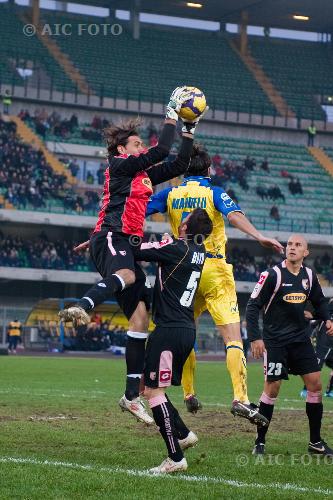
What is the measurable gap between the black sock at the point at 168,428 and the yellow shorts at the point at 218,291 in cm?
235

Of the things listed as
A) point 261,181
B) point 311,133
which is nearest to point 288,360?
point 261,181

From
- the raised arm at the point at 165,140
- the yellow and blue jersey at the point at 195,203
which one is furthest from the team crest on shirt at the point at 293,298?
the raised arm at the point at 165,140

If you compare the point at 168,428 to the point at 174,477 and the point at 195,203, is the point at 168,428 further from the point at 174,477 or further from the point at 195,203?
the point at 195,203

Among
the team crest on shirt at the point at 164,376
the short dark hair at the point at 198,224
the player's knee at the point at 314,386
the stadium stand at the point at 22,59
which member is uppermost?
the stadium stand at the point at 22,59

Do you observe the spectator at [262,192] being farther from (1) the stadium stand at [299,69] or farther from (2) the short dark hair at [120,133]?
(2) the short dark hair at [120,133]

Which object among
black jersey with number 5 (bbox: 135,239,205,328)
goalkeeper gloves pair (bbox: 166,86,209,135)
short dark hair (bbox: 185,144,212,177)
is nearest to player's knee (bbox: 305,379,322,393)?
black jersey with number 5 (bbox: 135,239,205,328)

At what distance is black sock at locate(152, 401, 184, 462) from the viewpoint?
8953mm

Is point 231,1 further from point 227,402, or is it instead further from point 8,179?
point 227,402

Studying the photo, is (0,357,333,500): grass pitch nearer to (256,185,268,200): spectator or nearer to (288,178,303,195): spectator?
(256,185,268,200): spectator

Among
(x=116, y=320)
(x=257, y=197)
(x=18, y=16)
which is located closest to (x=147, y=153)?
(x=116, y=320)

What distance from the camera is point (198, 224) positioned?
933cm

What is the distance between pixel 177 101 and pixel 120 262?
167 centimetres

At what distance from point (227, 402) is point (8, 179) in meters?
31.3

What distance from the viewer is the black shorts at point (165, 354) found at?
360 inches
